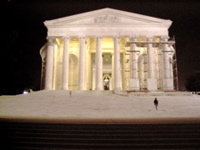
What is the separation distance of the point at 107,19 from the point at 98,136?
96.0ft

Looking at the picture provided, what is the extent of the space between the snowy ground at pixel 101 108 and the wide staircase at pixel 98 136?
5.37 m

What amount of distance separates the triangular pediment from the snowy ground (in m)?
16.4

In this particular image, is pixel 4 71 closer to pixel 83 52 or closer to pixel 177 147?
pixel 83 52

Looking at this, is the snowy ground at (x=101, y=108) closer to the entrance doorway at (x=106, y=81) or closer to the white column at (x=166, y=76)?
the white column at (x=166, y=76)

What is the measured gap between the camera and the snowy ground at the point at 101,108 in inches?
682

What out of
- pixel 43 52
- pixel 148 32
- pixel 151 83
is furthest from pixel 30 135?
pixel 43 52

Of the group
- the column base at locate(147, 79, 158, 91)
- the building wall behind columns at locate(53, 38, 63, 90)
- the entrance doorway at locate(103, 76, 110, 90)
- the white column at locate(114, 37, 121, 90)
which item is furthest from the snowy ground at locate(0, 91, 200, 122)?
the entrance doorway at locate(103, 76, 110, 90)

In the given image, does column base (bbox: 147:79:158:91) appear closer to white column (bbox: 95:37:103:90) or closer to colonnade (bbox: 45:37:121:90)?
colonnade (bbox: 45:37:121:90)

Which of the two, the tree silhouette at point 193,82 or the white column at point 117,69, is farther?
the tree silhouette at point 193,82

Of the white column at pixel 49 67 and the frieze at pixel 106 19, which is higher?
the frieze at pixel 106 19

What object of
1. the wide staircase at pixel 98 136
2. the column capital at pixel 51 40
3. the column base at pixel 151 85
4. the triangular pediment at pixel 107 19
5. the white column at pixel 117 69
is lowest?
the wide staircase at pixel 98 136

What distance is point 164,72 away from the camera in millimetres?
31266

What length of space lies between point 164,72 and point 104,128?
2332cm

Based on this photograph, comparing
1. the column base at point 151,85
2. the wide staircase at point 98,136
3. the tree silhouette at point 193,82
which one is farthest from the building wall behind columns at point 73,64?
the tree silhouette at point 193,82
